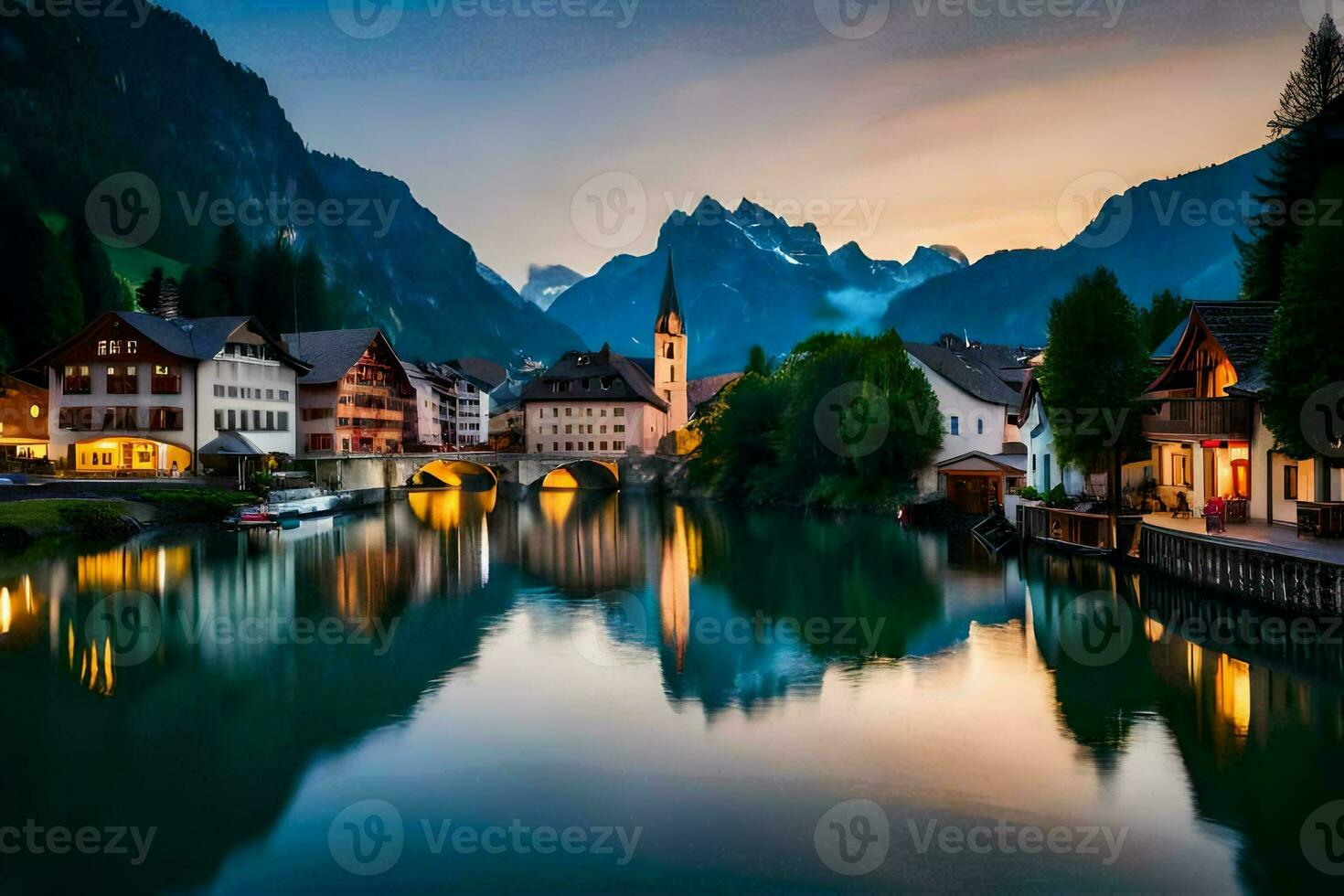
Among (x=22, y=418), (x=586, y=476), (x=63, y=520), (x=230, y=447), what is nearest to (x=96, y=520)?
(x=63, y=520)

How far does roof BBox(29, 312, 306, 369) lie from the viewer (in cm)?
6862

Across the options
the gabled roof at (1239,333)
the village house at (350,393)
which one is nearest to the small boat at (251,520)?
the village house at (350,393)

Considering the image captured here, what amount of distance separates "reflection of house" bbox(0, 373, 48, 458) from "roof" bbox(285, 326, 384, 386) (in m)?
18.2

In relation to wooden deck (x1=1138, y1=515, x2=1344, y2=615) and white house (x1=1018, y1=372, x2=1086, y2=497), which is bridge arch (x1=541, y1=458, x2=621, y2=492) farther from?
wooden deck (x1=1138, y1=515, x2=1344, y2=615)

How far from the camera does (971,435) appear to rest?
71062 millimetres

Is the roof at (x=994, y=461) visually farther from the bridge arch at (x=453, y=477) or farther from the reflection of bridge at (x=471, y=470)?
the bridge arch at (x=453, y=477)

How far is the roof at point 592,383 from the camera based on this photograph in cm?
11669

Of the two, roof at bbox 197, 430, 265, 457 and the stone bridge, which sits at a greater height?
roof at bbox 197, 430, 265, 457

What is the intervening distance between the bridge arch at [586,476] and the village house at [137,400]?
129ft

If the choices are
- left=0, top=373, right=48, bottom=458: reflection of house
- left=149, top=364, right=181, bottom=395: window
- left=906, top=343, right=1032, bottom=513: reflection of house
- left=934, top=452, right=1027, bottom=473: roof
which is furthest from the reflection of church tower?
left=0, top=373, right=48, bottom=458: reflection of house

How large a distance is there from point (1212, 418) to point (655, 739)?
2695 centimetres

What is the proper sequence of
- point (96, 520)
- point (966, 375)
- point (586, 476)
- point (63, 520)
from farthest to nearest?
point (586, 476)
point (966, 375)
point (96, 520)
point (63, 520)

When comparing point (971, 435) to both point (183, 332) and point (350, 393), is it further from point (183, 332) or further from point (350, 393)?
point (183, 332)

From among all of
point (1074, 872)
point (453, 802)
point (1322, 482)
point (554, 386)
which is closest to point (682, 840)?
point (453, 802)
